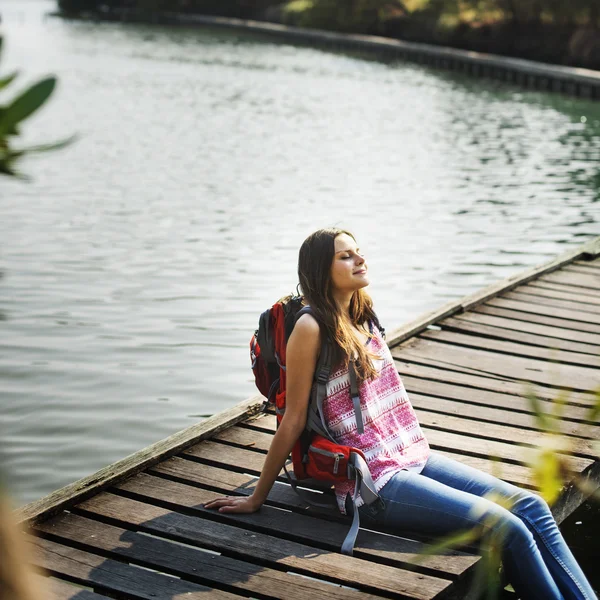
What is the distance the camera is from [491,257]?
12508 millimetres

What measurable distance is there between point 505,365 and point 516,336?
74 cm

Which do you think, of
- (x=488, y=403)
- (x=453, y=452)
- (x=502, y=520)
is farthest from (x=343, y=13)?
(x=502, y=520)

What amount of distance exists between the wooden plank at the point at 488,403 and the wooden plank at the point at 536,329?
→ 1.36m

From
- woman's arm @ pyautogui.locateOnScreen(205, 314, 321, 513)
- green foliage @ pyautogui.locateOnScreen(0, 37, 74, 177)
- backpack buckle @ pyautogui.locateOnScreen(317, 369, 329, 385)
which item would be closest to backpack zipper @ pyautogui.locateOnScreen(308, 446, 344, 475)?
woman's arm @ pyautogui.locateOnScreen(205, 314, 321, 513)

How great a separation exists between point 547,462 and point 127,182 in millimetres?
15574

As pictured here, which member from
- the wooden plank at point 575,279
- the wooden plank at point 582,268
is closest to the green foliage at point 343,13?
the wooden plank at point 582,268

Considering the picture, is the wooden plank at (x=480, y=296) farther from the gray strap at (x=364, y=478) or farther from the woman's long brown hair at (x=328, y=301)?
the gray strap at (x=364, y=478)

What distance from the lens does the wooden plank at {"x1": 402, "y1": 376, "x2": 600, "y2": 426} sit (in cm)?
535

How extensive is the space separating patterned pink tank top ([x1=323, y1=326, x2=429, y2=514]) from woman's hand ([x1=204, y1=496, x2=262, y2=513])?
36 centimetres

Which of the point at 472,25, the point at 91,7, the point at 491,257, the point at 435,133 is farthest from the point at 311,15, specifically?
the point at 491,257

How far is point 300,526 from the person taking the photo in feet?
13.2

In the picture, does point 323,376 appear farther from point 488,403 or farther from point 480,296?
point 480,296

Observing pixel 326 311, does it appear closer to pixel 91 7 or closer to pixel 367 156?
pixel 367 156

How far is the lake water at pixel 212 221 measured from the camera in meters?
7.84
